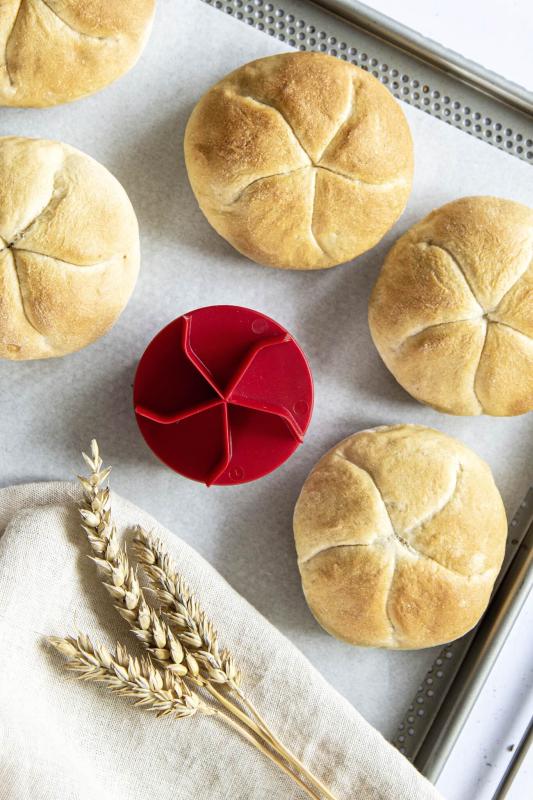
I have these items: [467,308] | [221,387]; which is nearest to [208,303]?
[221,387]

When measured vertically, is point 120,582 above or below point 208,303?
below

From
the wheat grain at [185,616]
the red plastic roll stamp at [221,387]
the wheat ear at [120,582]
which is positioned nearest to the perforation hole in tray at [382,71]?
the red plastic roll stamp at [221,387]

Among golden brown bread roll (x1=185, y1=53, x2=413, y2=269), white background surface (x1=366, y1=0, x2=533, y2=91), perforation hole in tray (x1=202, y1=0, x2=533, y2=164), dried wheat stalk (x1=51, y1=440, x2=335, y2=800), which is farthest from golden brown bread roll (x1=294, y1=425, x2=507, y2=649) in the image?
white background surface (x1=366, y1=0, x2=533, y2=91)

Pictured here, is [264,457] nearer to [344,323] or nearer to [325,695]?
[344,323]

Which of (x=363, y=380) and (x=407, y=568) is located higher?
(x=363, y=380)

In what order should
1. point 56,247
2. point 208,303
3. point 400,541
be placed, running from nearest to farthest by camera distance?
point 56,247 < point 400,541 < point 208,303

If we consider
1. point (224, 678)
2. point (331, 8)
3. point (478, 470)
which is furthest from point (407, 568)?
point (331, 8)

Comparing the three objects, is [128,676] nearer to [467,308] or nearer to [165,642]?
[165,642]
